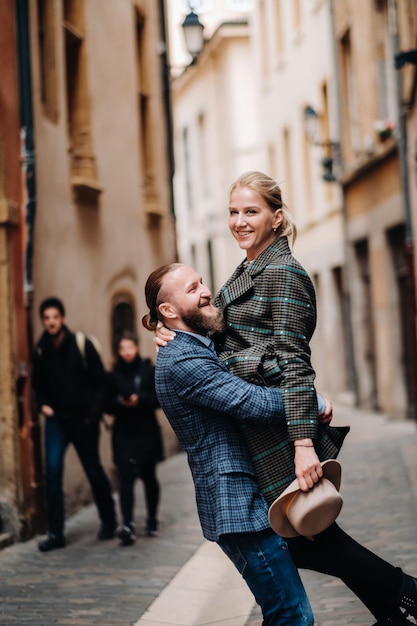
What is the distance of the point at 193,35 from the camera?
15.7 m

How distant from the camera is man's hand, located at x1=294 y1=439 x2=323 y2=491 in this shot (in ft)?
12.8

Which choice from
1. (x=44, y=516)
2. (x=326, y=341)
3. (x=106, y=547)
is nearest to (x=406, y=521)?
(x=106, y=547)

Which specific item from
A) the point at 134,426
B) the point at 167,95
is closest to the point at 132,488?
the point at 134,426

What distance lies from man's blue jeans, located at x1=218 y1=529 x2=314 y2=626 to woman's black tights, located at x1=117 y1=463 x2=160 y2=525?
5105 millimetres

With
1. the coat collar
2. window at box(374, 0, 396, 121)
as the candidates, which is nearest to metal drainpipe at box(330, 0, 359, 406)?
window at box(374, 0, 396, 121)

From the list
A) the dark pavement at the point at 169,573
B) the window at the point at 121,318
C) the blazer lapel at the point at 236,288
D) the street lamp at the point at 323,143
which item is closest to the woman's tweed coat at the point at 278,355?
the blazer lapel at the point at 236,288

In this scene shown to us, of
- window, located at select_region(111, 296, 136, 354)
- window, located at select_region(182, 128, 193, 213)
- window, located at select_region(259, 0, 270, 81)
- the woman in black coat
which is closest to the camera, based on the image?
the woman in black coat

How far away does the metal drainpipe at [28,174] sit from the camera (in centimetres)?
966

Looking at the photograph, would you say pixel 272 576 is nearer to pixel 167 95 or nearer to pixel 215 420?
pixel 215 420

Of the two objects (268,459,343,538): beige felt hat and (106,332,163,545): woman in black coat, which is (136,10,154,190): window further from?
(268,459,343,538): beige felt hat

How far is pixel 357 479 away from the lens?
11.5 metres

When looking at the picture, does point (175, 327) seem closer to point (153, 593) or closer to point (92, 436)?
point (153, 593)

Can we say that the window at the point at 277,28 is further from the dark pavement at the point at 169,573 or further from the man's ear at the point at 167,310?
the man's ear at the point at 167,310

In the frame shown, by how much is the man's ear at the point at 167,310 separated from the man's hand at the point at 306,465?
1.91ft
